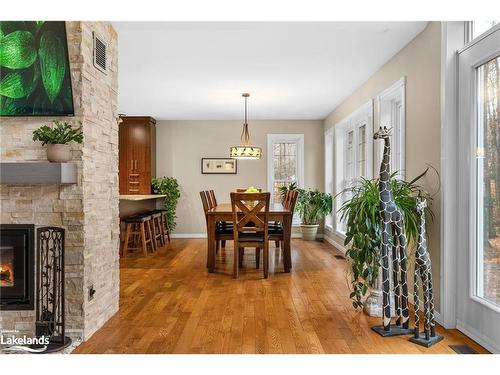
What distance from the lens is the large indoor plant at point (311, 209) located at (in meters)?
7.71

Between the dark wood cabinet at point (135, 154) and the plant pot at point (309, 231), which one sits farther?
the plant pot at point (309, 231)

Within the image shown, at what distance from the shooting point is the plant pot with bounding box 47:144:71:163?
269 centimetres

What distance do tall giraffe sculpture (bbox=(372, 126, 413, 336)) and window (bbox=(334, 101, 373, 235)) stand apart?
6.95ft

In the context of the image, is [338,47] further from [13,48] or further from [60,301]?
[60,301]

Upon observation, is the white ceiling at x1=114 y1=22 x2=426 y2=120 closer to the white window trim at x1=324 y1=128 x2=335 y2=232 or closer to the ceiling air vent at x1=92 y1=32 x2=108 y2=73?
the ceiling air vent at x1=92 y1=32 x2=108 y2=73

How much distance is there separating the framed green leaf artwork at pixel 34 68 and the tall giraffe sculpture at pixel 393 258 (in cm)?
226

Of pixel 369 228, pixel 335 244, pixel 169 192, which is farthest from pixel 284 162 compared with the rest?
pixel 369 228

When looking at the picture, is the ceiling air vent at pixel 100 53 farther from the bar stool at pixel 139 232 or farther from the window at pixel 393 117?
the bar stool at pixel 139 232

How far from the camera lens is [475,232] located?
2871mm

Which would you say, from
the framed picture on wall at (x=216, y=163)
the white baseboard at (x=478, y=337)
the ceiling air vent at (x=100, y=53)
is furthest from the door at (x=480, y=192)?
the framed picture on wall at (x=216, y=163)

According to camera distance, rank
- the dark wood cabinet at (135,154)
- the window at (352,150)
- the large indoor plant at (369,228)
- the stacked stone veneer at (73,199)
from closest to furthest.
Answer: the stacked stone veneer at (73,199), the large indoor plant at (369,228), the window at (352,150), the dark wood cabinet at (135,154)

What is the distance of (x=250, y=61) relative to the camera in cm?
450

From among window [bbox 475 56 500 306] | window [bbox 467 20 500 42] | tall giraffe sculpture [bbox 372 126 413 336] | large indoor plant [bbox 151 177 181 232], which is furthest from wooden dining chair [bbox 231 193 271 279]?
large indoor plant [bbox 151 177 181 232]
